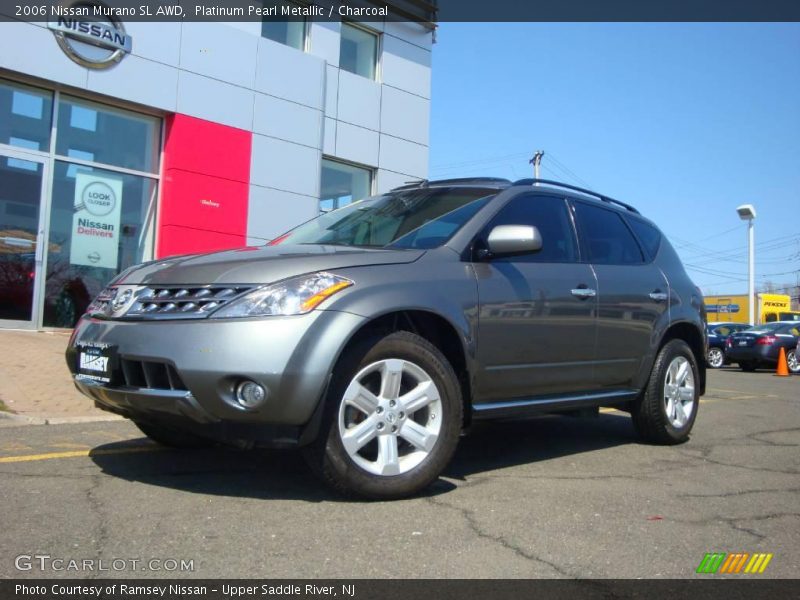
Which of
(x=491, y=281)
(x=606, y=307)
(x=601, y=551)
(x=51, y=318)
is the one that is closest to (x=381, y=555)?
(x=601, y=551)

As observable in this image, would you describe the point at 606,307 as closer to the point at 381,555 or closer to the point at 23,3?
the point at 381,555

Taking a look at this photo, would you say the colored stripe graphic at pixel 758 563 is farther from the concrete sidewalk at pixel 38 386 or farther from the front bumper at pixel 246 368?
the concrete sidewalk at pixel 38 386

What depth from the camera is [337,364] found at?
3447 mm

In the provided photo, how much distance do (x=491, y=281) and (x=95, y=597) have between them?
2561 millimetres

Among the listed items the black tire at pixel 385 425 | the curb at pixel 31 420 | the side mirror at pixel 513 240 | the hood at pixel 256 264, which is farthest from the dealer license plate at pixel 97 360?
the curb at pixel 31 420

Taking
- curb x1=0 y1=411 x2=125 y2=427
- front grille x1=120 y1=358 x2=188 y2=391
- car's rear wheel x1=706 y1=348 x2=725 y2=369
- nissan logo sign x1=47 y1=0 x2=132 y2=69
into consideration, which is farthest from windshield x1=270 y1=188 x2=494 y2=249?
car's rear wheel x1=706 y1=348 x2=725 y2=369

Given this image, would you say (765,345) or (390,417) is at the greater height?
(765,345)

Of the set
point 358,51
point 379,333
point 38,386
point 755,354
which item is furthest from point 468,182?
point 755,354

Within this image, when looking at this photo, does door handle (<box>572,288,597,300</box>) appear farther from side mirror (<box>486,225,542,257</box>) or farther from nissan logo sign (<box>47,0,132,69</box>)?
nissan logo sign (<box>47,0,132,69</box>)

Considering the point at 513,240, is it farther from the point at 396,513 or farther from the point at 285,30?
the point at 285,30

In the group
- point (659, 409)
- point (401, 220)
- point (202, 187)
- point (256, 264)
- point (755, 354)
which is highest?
point (202, 187)

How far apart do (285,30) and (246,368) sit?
489 inches

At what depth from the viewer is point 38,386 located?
7215mm

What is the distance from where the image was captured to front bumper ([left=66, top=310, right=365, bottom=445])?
323cm
